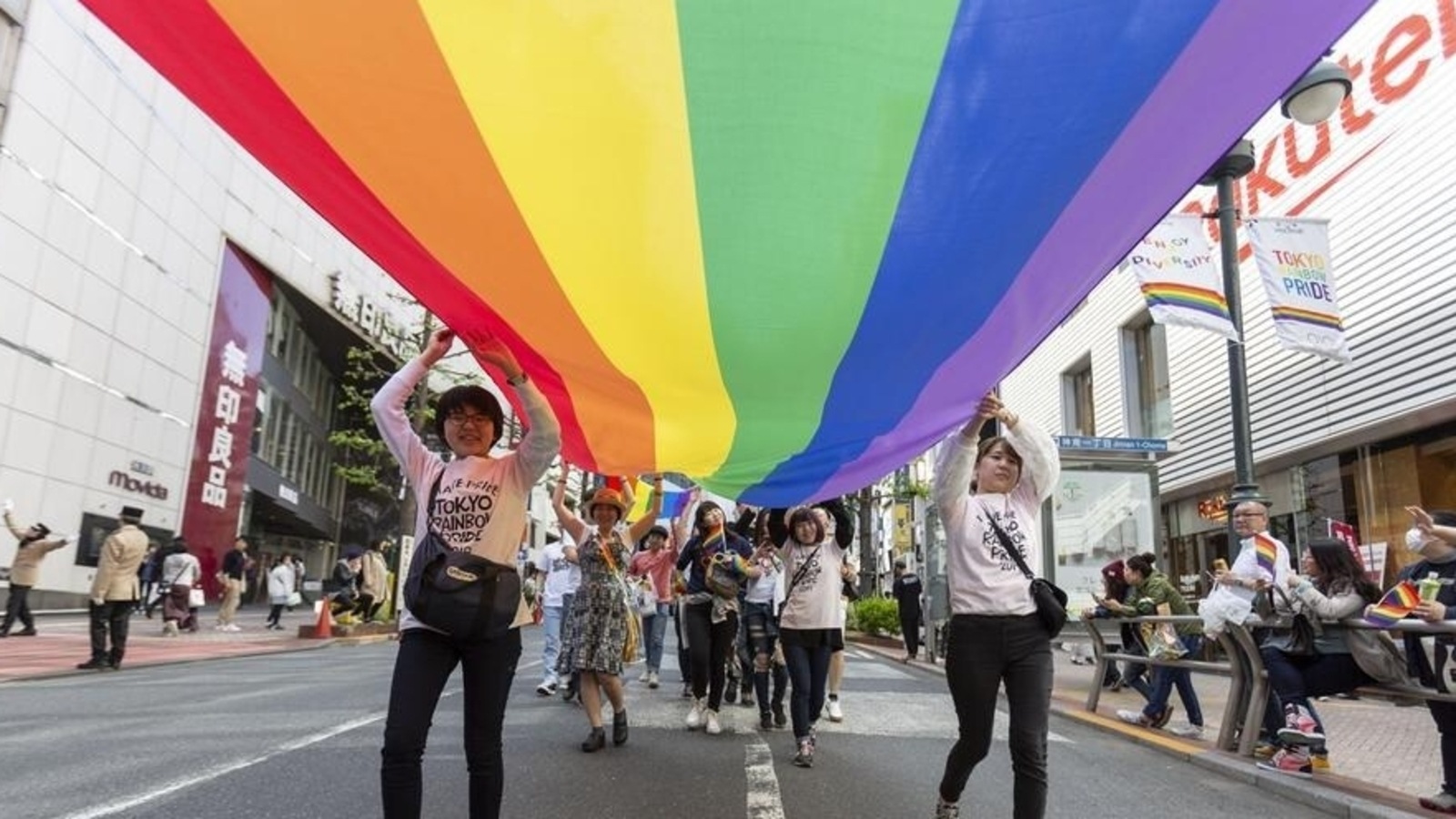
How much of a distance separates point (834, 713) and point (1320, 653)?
11.3 ft

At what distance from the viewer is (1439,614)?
15.9ft

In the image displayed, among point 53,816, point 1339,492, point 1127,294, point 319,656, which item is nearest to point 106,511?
point 319,656

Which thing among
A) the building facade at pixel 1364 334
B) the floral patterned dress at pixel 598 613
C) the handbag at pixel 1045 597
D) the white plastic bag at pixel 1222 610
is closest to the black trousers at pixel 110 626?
the floral patterned dress at pixel 598 613

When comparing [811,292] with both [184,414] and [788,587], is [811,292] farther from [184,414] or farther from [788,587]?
[184,414]

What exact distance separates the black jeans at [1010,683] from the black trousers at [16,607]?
15123mm

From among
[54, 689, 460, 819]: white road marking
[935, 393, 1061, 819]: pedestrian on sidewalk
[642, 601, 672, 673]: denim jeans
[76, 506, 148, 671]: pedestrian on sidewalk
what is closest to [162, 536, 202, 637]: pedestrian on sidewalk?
[76, 506, 148, 671]: pedestrian on sidewalk

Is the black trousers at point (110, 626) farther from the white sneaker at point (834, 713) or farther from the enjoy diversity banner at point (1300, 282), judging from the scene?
the enjoy diversity banner at point (1300, 282)

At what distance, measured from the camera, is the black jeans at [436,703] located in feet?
10.1

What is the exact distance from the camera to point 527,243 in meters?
3.24

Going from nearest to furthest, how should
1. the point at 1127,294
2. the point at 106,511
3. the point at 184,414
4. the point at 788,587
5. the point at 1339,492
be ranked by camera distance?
1. the point at 788,587
2. the point at 1339,492
3. the point at 1127,294
4. the point at 106,511
5. the point at 184,414

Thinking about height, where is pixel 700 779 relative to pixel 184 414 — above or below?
below

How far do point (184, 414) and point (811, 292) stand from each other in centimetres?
2776

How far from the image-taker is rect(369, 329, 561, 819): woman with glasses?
3.13m

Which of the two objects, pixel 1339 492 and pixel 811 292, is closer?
pixel 811 292
